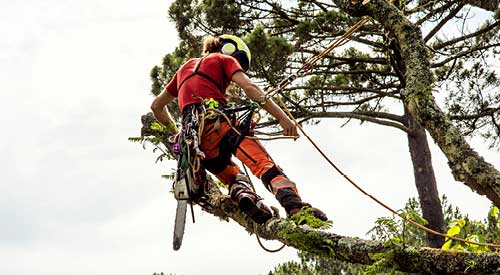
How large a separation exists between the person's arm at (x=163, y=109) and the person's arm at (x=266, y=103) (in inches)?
35.7

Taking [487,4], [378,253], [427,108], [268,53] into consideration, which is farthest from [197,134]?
[268,53]

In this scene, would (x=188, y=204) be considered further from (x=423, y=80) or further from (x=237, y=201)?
(x=423, y=80)

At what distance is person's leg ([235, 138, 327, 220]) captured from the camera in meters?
4.06

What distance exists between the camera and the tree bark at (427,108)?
135 inches

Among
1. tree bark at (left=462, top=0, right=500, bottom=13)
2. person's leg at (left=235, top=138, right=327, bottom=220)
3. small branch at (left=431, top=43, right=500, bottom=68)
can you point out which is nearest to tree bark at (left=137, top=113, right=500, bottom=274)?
person's leg at (left=235, top=138, right=327, bottom=220)

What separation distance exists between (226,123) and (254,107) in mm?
202

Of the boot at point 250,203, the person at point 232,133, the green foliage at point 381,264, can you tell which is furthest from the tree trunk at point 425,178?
the green foliage at point 381,264

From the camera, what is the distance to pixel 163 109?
520 centimetres

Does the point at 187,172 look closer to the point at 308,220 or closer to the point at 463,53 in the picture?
the point at 308,220

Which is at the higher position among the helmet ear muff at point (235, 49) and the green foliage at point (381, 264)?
the helmet ear muff at point (235, 49)

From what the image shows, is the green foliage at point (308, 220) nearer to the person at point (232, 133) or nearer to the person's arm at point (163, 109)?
the person at point (232, 133)

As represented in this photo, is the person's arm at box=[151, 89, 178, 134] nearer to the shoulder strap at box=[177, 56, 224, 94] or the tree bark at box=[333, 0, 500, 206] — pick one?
the shoulder strap at box=[177, 56, 224, 94]

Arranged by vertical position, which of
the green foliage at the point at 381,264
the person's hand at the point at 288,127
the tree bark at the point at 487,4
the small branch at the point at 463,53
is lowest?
the green foliage at the point at 381,264

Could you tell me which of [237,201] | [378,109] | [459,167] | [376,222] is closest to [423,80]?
[459,167]
